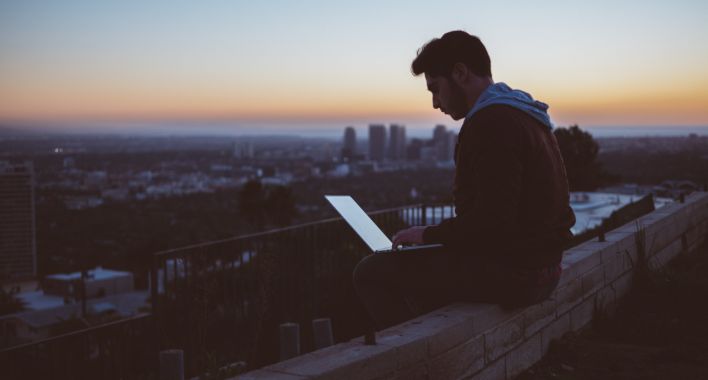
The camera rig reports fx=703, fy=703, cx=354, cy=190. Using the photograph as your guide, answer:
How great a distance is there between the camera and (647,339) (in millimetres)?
4230

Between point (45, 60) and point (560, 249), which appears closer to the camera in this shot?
point (560, 249)

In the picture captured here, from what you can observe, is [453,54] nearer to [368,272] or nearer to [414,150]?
[368,272]

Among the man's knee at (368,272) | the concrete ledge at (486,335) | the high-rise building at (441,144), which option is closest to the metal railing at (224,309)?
the man's knee at (368,272)

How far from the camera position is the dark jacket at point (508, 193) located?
9.04ft

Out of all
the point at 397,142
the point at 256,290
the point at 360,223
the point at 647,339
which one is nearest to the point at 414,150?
the point at 397,142

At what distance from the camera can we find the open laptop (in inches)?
125

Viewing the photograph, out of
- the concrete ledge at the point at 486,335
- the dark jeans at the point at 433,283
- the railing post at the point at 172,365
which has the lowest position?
the railing post at the point at 172,365

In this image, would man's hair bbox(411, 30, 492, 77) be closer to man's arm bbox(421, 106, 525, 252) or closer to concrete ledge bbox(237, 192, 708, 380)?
man's arm bbox(421, 106, 525, 252)

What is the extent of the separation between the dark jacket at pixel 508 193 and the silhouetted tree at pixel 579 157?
16849mm

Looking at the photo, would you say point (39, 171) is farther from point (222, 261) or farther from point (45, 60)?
point (222, 261)

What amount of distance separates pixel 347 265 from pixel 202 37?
97.8 feet

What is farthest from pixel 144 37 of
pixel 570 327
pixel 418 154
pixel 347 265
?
pixel 418 154

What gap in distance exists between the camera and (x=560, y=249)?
3.12 metres

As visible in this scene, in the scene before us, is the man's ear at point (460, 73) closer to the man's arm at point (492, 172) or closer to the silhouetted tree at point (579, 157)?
the man's arm at point (492, 172)
